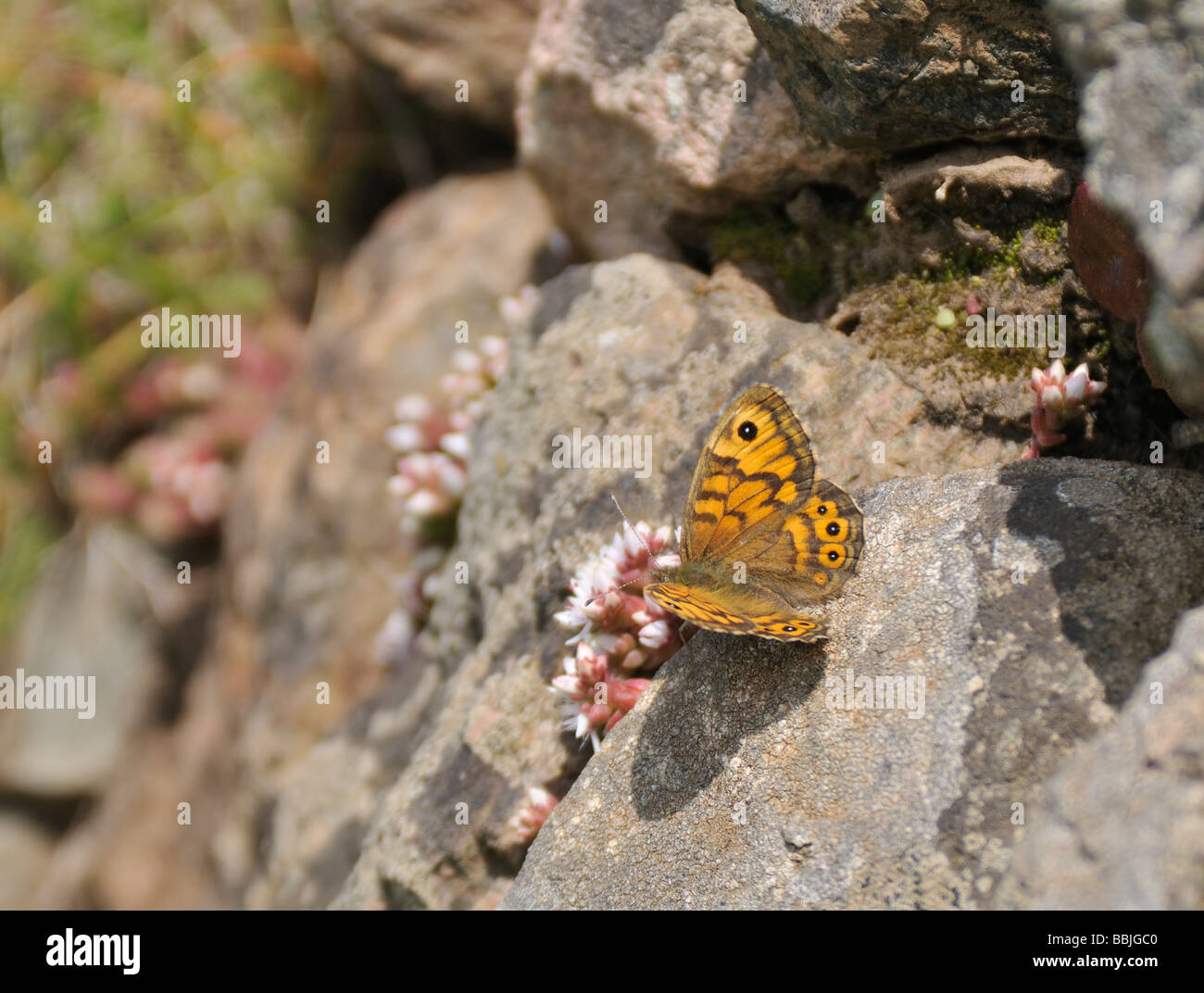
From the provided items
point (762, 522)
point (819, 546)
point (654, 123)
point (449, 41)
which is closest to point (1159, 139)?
point (819, 546)

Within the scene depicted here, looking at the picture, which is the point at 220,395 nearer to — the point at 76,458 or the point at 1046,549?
the point at 76,458

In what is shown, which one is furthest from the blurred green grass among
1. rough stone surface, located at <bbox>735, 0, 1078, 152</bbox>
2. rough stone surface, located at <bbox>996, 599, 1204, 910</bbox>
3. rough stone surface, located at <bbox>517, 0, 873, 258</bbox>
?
rough stone surface, located at <bbox>996, 599, 1204, 910</bbox>

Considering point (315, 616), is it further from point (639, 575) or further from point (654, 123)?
point (654, 123)

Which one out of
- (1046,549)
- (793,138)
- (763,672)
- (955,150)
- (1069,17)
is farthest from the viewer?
(793,138)

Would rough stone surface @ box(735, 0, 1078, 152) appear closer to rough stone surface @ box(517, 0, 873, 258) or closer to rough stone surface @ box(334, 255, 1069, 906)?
rough stone surface @ box(517, 0, 873, 258)

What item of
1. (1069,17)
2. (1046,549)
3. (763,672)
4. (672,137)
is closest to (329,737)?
(763,672)
